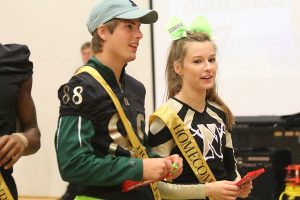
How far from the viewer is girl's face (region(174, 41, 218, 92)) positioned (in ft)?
8.37

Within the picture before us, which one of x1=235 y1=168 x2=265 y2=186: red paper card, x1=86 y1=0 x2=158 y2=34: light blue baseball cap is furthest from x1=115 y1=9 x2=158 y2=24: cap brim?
x1=235 y1=168 x2=265 y2=186: red paper card

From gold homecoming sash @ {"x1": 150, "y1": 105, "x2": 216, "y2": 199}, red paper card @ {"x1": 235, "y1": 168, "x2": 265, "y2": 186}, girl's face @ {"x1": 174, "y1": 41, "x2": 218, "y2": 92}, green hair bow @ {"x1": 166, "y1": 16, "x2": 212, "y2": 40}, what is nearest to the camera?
red paper card @ {"x1": 235, "y1": 168, "x2": 265, "y2": 186}

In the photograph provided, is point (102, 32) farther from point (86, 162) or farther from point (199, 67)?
point (199, 67)

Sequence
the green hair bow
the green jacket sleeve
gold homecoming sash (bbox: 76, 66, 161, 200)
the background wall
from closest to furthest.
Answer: the green jacket sleeve
gold homecoming sash (bbox: 76, 66, 161, 200)
the green hair bow
the background wall

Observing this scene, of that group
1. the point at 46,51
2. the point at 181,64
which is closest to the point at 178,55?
the point at 181,64

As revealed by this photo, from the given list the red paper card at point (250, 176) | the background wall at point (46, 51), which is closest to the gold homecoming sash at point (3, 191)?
the red paper card at point (250, 176)

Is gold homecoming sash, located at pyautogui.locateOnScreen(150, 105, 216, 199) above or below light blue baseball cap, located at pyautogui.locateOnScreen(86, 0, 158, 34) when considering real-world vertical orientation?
below

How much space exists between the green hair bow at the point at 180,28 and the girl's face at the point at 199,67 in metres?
0.10

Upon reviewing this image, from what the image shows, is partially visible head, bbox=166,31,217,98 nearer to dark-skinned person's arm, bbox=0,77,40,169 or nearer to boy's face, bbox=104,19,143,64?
boy's face, bbox=104,19,143,64

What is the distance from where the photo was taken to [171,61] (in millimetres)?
2709

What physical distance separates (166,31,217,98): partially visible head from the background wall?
366cm

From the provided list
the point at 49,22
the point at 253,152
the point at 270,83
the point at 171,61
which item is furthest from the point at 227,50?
the point at 171,61

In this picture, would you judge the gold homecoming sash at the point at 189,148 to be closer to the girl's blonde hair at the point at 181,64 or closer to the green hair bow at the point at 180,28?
the girl's blonde hair at the point at 181,64

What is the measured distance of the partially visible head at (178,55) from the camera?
264cm
